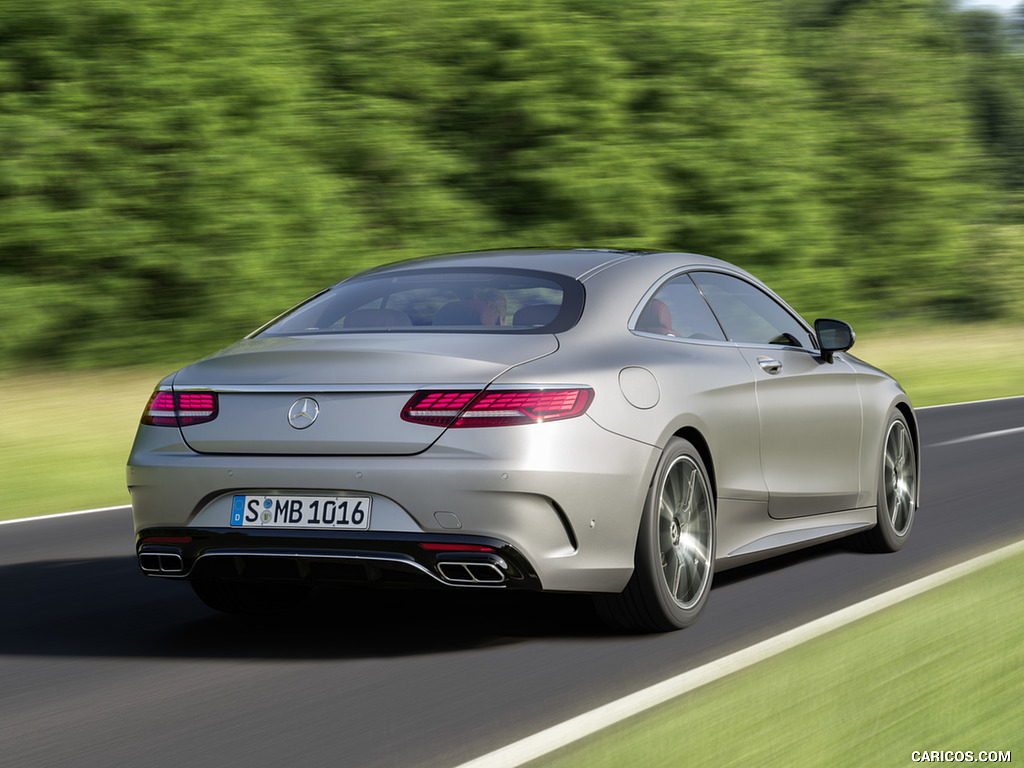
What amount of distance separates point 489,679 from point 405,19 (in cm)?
2071

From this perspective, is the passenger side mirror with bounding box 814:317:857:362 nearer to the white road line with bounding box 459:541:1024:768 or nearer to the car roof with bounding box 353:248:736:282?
the car roof with bounding box 353:248:736:282

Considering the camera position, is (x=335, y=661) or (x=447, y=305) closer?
(x=335, y=661)

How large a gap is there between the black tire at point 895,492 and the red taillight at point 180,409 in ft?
12.4

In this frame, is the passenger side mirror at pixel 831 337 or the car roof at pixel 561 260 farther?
the passenger side mirror at pixel 831 337

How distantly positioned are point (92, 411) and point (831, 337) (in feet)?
38.8

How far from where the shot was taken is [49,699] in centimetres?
497

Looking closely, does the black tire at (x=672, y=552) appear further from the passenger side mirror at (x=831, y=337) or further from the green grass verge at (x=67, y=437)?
the green grass verge at (x=67, y=437)

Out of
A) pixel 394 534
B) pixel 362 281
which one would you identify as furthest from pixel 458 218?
pixel 394 534

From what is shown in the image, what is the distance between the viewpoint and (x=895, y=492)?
7.84 metres

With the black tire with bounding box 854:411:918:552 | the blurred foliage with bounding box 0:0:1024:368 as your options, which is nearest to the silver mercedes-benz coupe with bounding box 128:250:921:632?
the black tire with bounding box 854:411:918:552

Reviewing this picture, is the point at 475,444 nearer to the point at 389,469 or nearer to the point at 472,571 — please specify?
the point at 389,469

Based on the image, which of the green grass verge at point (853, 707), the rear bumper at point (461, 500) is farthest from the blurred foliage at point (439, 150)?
the green grass verge at point (853, 707)

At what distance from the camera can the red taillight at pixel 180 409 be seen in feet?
Result: 17.7

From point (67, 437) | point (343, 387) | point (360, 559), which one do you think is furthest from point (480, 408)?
point (67, 437)
